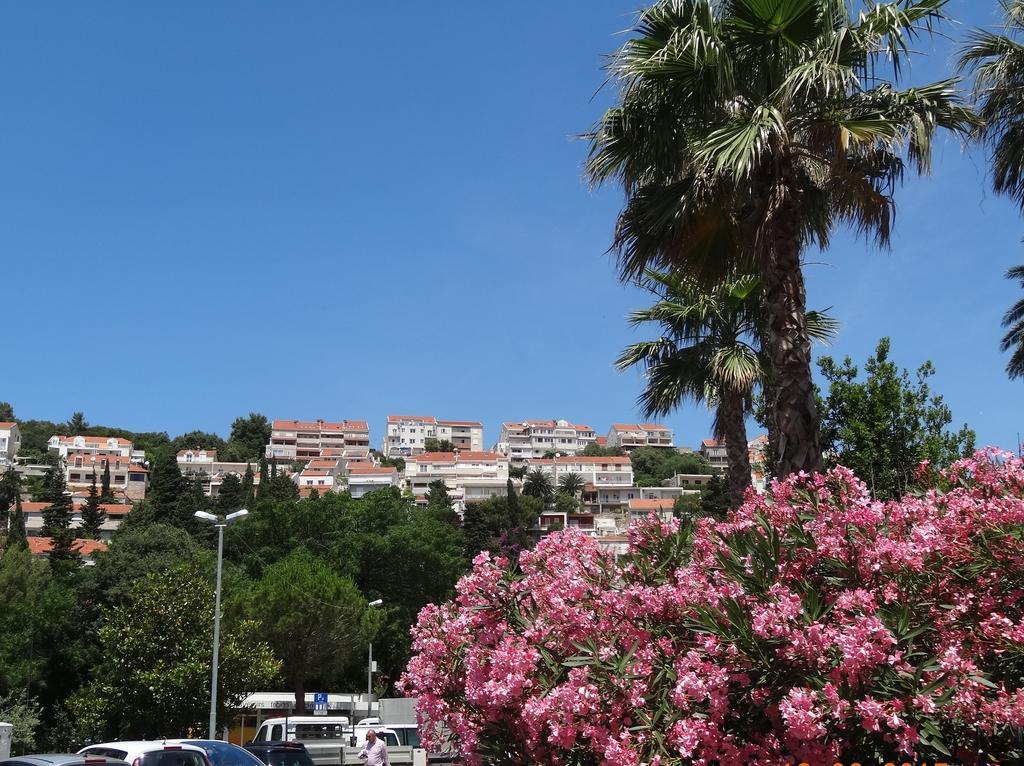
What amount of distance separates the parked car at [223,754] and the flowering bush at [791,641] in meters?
3.91

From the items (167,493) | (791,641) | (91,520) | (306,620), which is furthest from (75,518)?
(791,641)

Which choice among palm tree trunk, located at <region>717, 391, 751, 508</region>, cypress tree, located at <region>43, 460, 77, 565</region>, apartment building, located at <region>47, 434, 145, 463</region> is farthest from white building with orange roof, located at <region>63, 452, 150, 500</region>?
palm tree trunk, located at <region>717, 391, 751, 508</region>

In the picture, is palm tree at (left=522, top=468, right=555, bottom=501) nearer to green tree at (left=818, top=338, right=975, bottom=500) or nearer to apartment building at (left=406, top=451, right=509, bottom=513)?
apartment building at (left=406, top=451, right=509, bottom=513)

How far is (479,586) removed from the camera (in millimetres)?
8609

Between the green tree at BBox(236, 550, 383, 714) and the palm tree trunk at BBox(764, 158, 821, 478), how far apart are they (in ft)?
109

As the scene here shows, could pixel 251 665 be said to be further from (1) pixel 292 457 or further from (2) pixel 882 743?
(1) pixel 292 457

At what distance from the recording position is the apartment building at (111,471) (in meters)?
161

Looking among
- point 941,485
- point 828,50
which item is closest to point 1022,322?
point 828,50

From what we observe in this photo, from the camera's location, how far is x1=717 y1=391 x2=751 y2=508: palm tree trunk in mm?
15352

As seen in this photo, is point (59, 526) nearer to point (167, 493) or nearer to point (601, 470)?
point (167, 493)

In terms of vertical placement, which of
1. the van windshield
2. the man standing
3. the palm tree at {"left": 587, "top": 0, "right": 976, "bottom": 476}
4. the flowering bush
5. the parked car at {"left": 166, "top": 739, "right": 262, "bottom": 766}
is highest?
the palm tree at {"left": 587, "top": 0, "right": 976, "bottom": 476}

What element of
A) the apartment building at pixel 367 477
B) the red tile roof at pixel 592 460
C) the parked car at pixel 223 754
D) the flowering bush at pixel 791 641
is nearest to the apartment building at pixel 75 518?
the apartment building at pixel 367 477

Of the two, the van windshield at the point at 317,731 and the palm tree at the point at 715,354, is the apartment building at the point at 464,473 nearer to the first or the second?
the van windshield at the point at 317,731

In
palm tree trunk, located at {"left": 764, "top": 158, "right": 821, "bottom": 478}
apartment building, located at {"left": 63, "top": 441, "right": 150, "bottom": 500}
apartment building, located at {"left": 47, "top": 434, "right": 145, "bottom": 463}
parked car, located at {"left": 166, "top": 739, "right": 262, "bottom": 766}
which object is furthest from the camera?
apartment building, located at {"left": 47, "top": 434, "right": 145, "bottom": 463}
